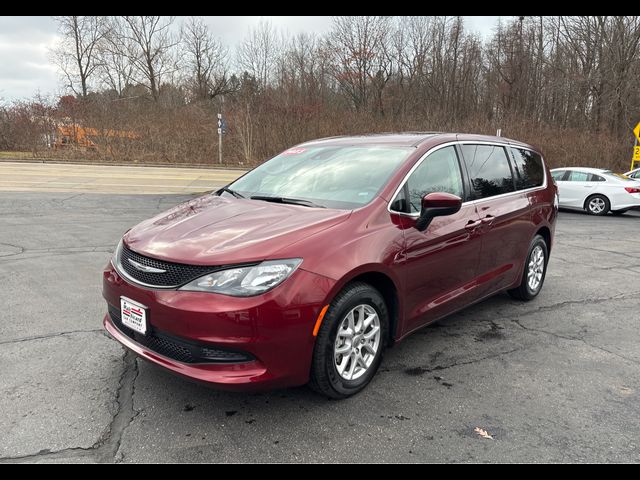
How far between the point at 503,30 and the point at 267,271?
4371cm

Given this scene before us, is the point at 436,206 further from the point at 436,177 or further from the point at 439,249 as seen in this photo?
the point at 436,177

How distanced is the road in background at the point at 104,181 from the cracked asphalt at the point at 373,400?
10970 mm

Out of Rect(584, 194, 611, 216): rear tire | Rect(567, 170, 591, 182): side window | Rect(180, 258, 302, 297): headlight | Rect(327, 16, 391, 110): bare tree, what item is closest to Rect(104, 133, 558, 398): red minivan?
Rect(180, 258, 302, 297): headlight

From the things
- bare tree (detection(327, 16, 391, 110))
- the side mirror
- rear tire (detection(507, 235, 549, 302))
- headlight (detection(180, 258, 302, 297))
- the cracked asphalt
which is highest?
bare tree (detection(327, 16, 391, 110))

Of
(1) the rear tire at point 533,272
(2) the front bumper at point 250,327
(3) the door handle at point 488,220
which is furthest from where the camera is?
(1) the rear tire at point 533,272

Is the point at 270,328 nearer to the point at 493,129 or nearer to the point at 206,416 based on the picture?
the point at 206,416

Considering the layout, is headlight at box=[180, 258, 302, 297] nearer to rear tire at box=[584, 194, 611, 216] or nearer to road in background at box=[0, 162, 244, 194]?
road in background at box=[0, 162, 244, 194]

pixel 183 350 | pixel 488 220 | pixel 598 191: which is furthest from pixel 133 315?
pixel 598 191

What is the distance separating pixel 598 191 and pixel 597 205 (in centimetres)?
43

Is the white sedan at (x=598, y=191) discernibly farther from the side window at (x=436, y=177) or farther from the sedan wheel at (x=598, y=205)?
the side window at (x=436, y=177)

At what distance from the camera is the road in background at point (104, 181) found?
1525 centimetres

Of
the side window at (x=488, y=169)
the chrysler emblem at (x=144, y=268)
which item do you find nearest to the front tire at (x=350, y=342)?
the chrysler emblem at (x=144, y=268)

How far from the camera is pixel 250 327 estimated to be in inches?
101

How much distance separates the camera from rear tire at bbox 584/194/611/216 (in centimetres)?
1389
